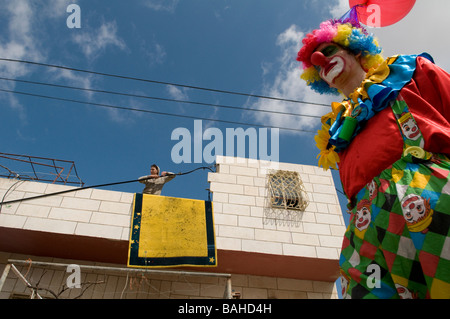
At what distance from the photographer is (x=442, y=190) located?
1278 millimetres

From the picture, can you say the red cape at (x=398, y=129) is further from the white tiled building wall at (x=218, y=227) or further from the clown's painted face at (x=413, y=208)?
the white tiled building wall at (x=218, y=227)

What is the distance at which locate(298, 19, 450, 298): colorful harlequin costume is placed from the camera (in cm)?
127

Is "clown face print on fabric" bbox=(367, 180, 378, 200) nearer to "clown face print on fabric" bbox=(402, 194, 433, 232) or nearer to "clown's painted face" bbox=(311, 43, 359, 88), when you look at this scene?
"clown face print on fabric" bbox=(402, 194, 433, 232)

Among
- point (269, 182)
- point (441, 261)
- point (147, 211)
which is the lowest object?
point (441, 261)

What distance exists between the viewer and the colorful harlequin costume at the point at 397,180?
127 centimetres

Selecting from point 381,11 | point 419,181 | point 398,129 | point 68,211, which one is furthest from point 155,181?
point 419,181

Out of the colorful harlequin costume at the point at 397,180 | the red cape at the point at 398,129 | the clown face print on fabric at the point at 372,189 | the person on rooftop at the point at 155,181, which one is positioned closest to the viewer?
the colorful harlequin costume at the point at 397,180

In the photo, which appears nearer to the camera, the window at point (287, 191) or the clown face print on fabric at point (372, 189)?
the clown face print on fabric at point (372, 189)

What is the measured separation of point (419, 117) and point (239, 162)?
5.08m

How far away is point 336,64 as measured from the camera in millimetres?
2258

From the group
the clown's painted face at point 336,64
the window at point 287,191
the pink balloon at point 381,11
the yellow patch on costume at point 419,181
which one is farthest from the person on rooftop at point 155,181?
the yellow patch on costume at point 419,181

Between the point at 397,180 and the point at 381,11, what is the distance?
5.08ft
